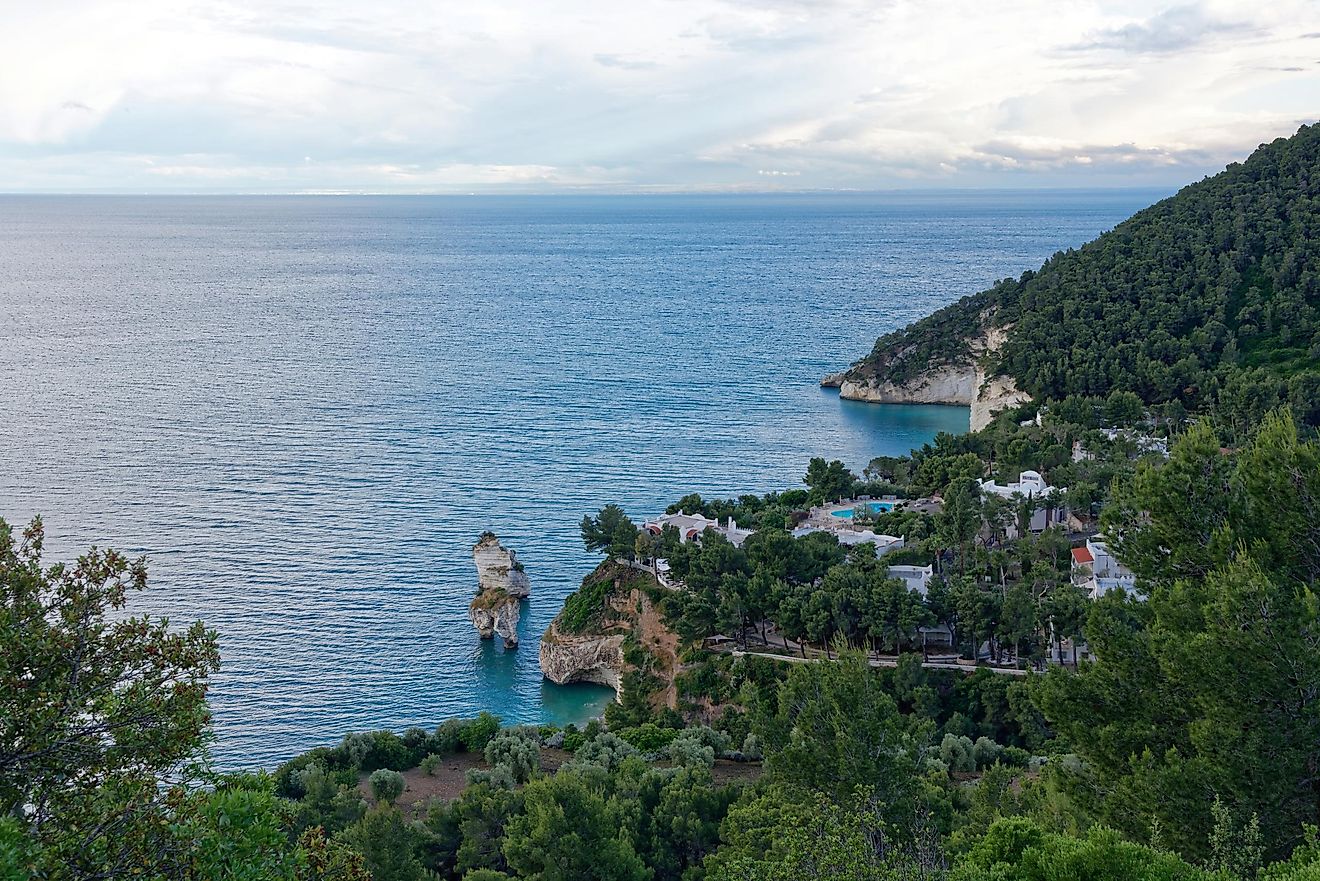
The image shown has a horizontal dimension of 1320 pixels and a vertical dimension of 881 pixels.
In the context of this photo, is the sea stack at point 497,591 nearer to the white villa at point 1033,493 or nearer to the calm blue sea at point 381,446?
the calm blue sea at point 381,446

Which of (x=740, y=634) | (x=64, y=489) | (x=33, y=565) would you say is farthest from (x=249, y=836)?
(x=64, y=489)

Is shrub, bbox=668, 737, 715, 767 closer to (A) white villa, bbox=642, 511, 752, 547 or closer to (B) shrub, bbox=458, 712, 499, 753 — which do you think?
(B) shrub, bbox=458, 712, 499, 753

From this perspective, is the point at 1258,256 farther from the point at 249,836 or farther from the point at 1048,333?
the point at 249,836

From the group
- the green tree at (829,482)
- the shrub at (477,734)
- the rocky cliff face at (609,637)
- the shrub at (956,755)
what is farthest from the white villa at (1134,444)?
the shrub at (477,734)

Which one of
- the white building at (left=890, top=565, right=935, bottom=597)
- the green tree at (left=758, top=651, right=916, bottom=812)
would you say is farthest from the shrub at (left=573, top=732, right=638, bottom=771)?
the white building at (left=890, top=565, right=935, bottom=597)

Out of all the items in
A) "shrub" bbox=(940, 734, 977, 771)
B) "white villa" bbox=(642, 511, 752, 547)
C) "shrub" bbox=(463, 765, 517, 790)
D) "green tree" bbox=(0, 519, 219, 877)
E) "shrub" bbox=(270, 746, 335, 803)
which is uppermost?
"green tree" bbox=(0, 519, 219, 877)

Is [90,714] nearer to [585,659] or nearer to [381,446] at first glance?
[585,659]

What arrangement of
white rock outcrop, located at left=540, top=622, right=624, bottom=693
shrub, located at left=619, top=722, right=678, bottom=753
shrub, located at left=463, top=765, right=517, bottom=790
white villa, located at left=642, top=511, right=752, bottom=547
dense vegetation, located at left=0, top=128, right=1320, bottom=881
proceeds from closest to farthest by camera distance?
dense vegetation, located at left=0, top=128, right=1320, bottom=881
shrub, located at left=463, top=765, right=517, bottom=790
shrub, located at left=619, top=722, right=678, bottom=753
white rock outcrop, located at left=540, top=622, right=624, bottom=693
white villa, located at left=642, top=511, right=752, bottom=547
